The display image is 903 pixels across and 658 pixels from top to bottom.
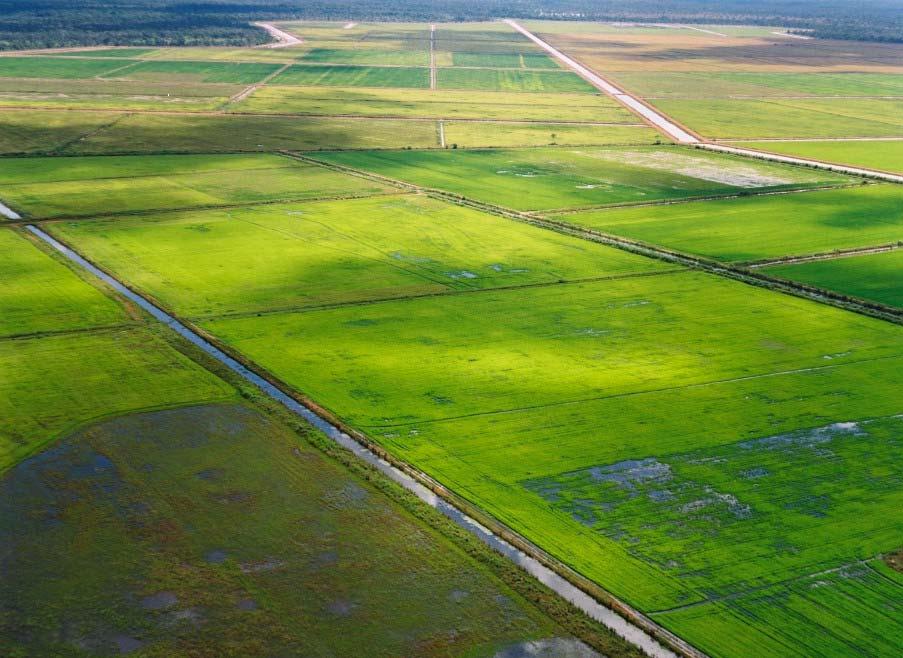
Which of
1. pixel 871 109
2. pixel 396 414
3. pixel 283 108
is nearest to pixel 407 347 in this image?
pixel 396 414

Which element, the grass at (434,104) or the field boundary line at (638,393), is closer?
the field boundary line at (638,393)

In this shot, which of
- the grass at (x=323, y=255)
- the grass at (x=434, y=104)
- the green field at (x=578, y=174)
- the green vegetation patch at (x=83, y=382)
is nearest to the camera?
the green vegetation patch at (x=83, y=382)

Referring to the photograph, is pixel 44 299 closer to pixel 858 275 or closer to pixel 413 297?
pixel 413 297

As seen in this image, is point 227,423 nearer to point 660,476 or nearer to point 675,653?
point 660,476

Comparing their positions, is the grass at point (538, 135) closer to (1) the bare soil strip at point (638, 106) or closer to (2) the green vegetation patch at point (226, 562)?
(1) the bare soil strip at point (638, 106)

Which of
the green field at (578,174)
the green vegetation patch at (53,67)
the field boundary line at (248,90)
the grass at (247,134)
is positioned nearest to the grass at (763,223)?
the green field at (578,174)

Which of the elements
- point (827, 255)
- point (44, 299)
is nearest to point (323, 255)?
point (44, 299)

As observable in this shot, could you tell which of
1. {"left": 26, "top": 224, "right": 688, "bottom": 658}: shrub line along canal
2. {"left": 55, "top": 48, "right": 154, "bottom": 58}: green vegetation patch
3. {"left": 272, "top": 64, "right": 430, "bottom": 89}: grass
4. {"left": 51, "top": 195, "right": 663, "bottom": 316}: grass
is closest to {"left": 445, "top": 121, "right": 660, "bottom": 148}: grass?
{"left": 51, "top": 195, "right": 663, "bottom": 316}: grass
